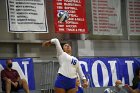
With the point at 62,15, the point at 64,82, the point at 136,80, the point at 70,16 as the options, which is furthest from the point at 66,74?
the point at 136,80

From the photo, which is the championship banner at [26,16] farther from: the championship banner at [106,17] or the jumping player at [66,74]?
the jumping player at [66,74]

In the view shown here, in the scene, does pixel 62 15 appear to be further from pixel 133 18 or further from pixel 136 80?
pixel 136 80

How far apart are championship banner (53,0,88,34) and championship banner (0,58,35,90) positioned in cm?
127

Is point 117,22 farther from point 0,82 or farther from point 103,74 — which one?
point 0,82

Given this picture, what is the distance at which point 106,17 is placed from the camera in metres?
11.6

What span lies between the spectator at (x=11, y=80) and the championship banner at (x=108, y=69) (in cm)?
221

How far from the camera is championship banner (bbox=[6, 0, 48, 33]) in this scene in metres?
9.78

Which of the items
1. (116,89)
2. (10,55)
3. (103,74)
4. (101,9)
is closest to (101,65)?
(103,74)

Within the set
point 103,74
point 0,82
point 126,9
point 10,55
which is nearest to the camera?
point 0,82

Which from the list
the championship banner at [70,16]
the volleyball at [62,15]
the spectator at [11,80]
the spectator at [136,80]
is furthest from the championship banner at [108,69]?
the spectator at [11,80]

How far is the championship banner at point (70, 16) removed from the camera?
10406mm

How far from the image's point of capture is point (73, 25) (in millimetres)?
10711

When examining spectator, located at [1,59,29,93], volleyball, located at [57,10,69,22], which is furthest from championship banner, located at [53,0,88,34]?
spectator, located at [1,59,29,93]

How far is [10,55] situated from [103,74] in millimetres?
3023
